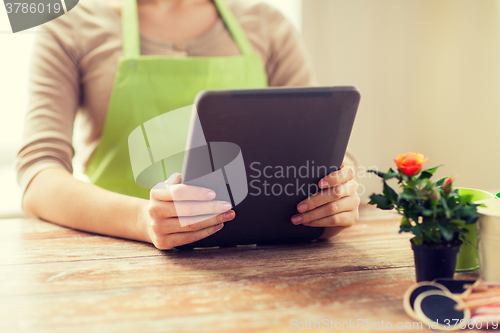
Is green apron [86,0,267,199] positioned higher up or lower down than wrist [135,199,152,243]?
higher up

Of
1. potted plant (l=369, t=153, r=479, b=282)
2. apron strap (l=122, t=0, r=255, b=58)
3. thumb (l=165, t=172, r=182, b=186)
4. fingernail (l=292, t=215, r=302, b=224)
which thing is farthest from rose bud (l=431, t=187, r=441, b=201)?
apron strap (l=122, t=0, r=255, b=58)

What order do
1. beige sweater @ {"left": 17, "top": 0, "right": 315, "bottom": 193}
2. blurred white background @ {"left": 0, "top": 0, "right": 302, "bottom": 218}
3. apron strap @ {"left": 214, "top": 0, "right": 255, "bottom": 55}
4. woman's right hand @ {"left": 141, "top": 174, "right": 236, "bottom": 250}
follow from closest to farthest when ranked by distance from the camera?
woman's right hand @ {"left": 141, "top": 174, "right": 236, "bottom": 250} → beige sweater @ {"left": 17, "top": 0, "right": 315, "bottom": 193} → apron strap @ {"left": 214, "top": 0, "right": 255, "bottom": 55} → blurred white background @ {"left": 0, "top": 0, "right": 302, "bottom": 218}

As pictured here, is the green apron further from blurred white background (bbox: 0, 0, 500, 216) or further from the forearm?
blurred white background (bbox: 0, 0, 500, 216)

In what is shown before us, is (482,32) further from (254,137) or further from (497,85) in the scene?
(254,137)

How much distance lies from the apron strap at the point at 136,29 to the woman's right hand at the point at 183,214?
49 centimetres

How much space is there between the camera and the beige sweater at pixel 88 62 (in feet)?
2.83

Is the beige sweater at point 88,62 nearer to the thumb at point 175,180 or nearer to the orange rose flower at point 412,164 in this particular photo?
the thumb at point 175,180

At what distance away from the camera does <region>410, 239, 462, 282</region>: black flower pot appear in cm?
45

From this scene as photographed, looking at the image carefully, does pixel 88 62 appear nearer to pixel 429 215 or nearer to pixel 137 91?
pixel 137 91

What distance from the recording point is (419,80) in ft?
6.29

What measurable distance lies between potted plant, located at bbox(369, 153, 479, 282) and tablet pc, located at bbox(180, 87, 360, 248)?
0.36ft

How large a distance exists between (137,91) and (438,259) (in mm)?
755

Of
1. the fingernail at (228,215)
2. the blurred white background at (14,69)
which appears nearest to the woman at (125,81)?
the fingernail at (228,215)

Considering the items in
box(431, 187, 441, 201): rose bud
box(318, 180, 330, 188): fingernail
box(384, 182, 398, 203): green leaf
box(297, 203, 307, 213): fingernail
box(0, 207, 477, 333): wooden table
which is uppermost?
box(431, 187, 441, 201): rose bud
